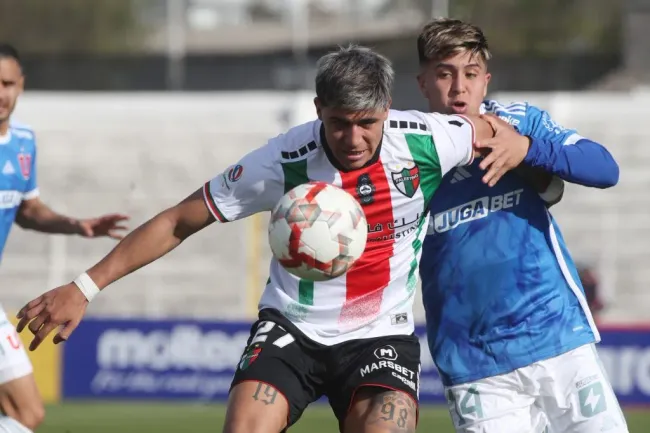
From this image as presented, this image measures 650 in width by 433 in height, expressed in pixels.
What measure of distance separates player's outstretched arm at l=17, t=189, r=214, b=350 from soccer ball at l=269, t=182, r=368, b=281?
46 cm

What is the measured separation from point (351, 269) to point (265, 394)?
71 cm

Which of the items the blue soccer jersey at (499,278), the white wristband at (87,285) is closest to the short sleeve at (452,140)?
the blue soccer jersey at (499,278)

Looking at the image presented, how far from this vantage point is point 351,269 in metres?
5.90

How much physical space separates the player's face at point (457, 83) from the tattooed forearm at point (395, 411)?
1428mm

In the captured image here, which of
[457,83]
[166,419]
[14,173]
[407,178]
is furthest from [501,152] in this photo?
[166,419]

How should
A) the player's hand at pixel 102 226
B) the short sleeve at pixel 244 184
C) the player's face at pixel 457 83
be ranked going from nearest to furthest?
1. the short sleeve at pixel 244 184
2. the player's face at pixel 457 83
3. the player's hand at pixel 102 226

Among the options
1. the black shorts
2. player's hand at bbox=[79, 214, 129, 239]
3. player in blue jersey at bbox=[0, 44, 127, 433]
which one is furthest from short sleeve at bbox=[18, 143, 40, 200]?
the black shorts

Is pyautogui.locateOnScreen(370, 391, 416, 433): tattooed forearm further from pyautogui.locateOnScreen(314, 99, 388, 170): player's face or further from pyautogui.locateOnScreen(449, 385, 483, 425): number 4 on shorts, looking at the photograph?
pyautogui.locateOnScreen(314, 99, 388, 170): player's face

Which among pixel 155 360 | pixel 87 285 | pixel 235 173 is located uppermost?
pixel 235 173

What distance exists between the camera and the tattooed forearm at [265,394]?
5.64 m

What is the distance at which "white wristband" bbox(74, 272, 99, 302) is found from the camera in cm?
573

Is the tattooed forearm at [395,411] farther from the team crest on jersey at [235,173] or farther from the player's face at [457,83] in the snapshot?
the player's face at [457,83]

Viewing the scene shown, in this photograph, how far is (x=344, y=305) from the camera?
593cm

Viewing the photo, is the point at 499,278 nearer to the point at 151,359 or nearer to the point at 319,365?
the point at 319,365
